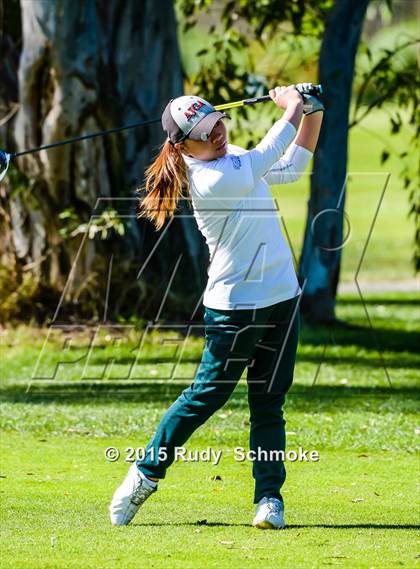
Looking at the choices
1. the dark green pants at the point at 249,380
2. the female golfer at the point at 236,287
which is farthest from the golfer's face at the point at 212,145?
the dark green pants at the point at 249,380

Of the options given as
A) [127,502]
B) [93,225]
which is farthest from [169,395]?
[127,502]

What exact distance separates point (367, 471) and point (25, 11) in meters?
7.93

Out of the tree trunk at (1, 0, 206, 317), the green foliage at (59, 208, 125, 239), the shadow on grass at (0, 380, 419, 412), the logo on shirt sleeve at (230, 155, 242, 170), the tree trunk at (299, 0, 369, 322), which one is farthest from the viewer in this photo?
the tree trunk at (299, 0, 369, 322)

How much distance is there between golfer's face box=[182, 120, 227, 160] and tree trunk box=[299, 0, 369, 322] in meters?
7.76

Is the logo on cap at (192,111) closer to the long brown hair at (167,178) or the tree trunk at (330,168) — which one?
the long brown hair at (167,178)

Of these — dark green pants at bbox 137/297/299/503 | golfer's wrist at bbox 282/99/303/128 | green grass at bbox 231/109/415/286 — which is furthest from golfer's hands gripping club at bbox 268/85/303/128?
green grass at bbox 231/109/415/286

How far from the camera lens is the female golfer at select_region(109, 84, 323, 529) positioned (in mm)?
5625

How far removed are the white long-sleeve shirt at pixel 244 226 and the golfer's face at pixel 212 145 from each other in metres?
0.03

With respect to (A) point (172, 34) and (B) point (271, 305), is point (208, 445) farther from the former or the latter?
(A) point (172, 34)

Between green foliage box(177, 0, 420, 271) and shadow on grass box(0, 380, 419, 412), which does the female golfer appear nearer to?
shadow on grass box(0, 380, 419, 412)

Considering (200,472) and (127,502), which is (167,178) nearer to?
(127,502)

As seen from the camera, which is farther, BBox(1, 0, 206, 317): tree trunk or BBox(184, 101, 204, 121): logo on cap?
BBox(1, 0, 206, 317): tree trunk

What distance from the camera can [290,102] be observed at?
19.0ft

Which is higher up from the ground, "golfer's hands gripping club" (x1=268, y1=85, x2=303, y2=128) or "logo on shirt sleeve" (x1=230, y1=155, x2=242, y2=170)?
"golfer's hands gripping club" (x1=268, y1=85, x2=303, y2=128)
